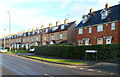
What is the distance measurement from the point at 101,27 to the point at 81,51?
11961mm

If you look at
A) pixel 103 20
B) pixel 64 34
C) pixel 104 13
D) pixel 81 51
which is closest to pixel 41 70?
pixel 81 51

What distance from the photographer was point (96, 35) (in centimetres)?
3759

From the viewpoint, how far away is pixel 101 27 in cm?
3650

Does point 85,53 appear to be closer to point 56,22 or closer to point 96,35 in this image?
point 96,35

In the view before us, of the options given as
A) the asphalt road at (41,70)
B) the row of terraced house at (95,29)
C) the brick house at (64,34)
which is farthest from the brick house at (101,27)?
the asphalt road at (41,70)

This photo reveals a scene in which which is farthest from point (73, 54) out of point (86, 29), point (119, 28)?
point (86, 29)

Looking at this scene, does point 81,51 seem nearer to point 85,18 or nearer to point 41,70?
point 41,70

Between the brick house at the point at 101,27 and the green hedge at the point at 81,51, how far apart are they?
30.7 ft

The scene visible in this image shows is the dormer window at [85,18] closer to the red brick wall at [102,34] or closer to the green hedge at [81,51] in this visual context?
the red brick wall at [102,34]

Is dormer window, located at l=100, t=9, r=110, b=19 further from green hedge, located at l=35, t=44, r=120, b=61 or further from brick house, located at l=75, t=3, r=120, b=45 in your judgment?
green hedge, located at l=35, t=44, r=120, b=61

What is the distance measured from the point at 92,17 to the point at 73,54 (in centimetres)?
1629

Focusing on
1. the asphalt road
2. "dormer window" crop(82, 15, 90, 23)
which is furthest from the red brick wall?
the asphalt road

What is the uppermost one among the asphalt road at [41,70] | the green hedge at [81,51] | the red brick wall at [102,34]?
the red brick wall at [102,34]

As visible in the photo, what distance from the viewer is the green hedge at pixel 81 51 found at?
22.4 metres
